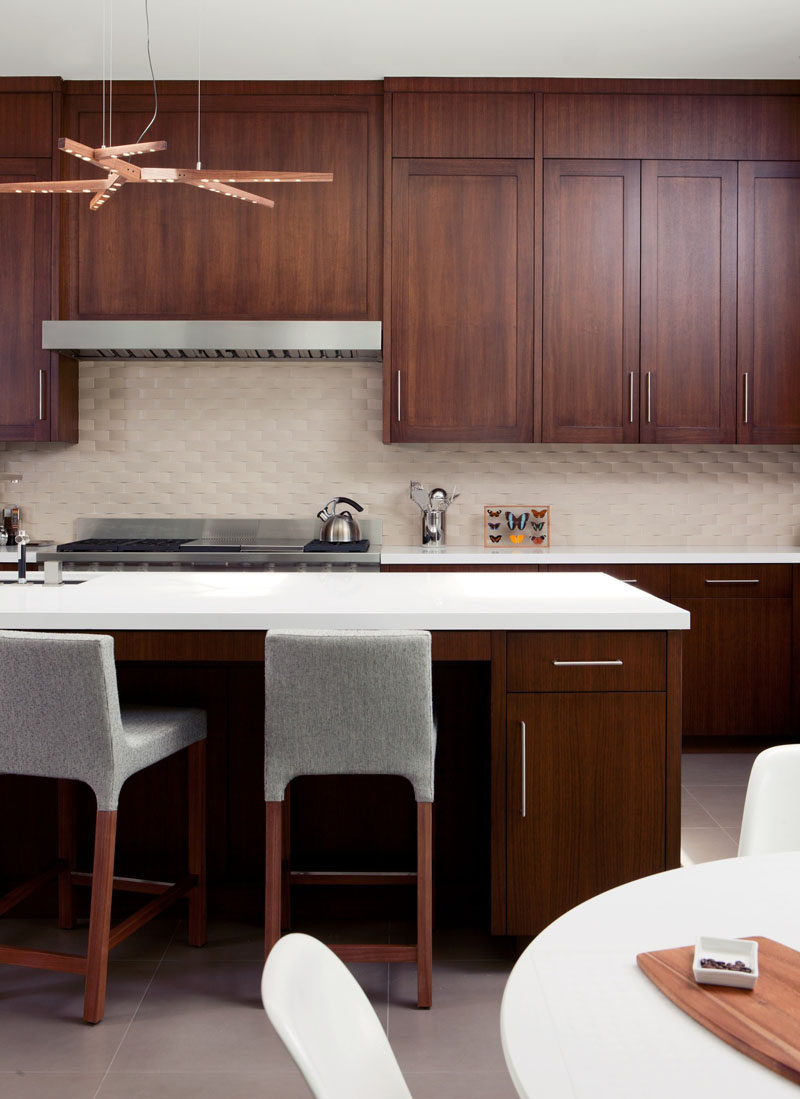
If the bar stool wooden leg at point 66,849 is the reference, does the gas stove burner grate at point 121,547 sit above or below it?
above

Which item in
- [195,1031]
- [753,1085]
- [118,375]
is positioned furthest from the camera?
[118,375]

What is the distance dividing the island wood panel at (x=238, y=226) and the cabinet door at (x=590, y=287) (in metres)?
0.86

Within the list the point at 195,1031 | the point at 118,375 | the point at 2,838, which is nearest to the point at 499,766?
the point at 195,1031

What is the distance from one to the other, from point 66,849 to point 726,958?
207 cm

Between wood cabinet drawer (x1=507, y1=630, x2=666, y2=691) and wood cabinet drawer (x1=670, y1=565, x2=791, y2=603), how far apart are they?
2.11 metres

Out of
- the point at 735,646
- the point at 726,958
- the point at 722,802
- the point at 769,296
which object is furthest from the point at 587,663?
the point at 769,296

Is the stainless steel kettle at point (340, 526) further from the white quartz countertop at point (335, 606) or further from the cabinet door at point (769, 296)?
the cabinet door at point (769, 296)

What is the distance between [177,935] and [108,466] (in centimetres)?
305

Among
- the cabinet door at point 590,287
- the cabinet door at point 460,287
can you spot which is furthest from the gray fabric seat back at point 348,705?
the cabinet door at point 590,287

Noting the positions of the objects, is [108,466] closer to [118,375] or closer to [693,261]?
[118,375]

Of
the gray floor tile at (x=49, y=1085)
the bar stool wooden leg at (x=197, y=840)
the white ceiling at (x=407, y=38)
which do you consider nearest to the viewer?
the gray floor tile at (x=49, y=1085)

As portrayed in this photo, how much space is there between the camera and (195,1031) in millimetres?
2053

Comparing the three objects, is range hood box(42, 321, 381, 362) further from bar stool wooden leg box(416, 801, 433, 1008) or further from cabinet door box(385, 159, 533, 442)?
bar stool wooden leg box(416, 801, 433, 1008)

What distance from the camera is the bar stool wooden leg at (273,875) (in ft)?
7.08
